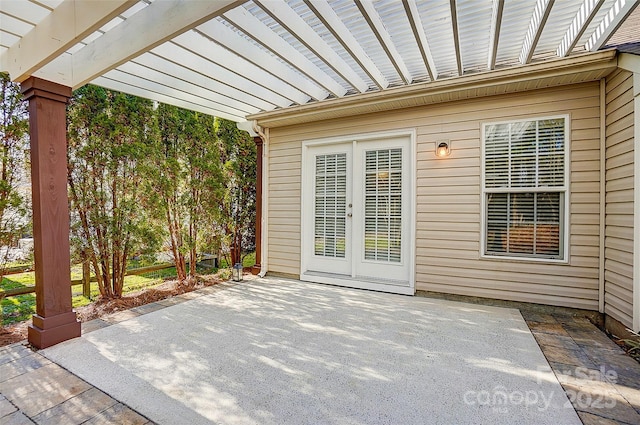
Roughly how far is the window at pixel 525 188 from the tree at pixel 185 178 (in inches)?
160

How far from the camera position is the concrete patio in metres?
1.67

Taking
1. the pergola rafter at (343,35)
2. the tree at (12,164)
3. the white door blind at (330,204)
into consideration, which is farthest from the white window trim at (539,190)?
the tree at (12,164)

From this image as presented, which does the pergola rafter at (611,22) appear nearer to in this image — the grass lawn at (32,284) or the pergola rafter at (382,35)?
the pergola rafter at (382,35)

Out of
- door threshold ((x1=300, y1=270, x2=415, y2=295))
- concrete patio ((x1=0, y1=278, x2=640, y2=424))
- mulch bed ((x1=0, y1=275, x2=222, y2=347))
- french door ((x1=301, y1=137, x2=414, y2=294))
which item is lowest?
mulch bed ((x1=0, y1=275, x2=222, y2=347))

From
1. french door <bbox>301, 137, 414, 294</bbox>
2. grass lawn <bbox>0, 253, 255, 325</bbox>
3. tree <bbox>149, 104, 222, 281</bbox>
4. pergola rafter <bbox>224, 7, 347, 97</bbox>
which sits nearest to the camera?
pergola rafter <bbox>224, 7, 347, 97</bbox>

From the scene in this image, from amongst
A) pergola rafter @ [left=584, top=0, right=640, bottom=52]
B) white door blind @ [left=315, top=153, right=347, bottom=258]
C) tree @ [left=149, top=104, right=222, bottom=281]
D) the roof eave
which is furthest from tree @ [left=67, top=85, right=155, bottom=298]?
pergola rafter @ [left=584, top=0, right=640, bottom=52]

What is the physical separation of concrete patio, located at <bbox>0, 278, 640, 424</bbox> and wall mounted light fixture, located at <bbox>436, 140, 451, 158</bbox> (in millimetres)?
1907

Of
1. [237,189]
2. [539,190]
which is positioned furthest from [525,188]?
[237,189]

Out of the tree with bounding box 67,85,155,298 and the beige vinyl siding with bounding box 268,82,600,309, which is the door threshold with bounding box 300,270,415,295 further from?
the tree with bounding box 67,85,155,298

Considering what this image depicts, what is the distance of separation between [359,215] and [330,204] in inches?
20.7

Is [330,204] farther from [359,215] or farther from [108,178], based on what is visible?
[108,178]

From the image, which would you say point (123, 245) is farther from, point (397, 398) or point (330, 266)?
point (397, 398)

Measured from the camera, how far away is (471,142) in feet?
11.8

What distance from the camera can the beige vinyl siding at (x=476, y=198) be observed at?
10.2 feet
